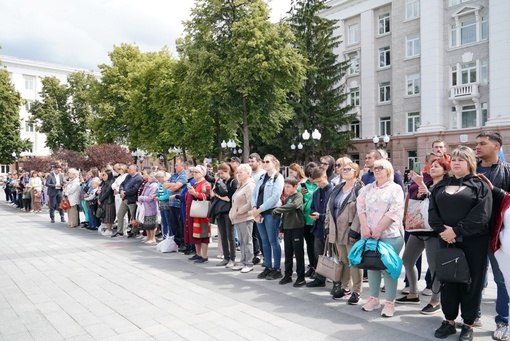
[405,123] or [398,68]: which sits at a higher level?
[398,68]

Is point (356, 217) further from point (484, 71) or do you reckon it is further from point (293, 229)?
point (484, 71)

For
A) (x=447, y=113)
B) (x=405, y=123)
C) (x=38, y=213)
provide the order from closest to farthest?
(x=38, y=213)
(x=447, y=113)
(x=405, y=123)

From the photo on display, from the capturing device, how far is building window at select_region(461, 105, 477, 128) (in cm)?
3017

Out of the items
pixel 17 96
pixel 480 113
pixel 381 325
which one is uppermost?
pixel 17 96

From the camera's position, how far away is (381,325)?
16.3 feet

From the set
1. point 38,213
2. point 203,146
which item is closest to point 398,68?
point 203,146

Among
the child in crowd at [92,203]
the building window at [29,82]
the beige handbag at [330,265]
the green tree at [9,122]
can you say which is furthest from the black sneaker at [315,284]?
the building window at [29,82]

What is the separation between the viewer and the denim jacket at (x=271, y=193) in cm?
718

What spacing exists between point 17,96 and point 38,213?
61.5 ft

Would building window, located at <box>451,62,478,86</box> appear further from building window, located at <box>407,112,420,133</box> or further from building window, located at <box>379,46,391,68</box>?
building window, located at <box>379,46,391,68</box>

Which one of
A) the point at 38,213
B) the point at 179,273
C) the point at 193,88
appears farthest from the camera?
the point at 193,88

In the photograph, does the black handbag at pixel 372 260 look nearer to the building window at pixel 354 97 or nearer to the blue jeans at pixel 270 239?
the blue jeans at pixel 270 239

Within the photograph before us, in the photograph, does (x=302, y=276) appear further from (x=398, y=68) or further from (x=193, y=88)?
(x=398, y=68)

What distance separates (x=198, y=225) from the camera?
340 inches
